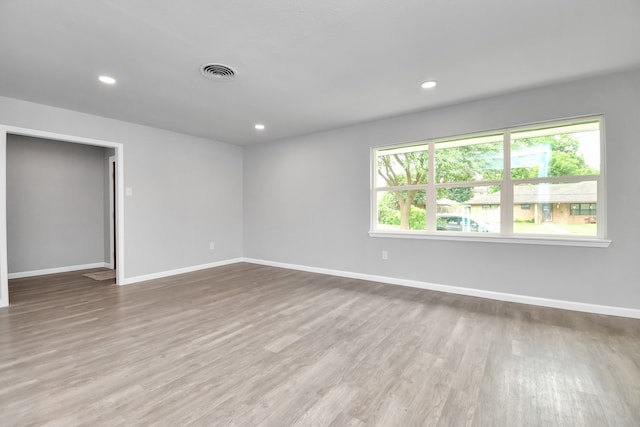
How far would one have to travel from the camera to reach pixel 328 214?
202 inches

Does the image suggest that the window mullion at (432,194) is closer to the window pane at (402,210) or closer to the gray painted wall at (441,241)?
the window pane at (402,210)

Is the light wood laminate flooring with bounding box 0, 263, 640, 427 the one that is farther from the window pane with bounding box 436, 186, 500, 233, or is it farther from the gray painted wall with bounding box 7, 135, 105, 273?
the gray painted wall with bounding box 7, 135, 105, 273

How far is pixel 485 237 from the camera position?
12.2ft

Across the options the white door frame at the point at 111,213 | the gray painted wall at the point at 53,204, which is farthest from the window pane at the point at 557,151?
the gray painted wall at the point at 53,204

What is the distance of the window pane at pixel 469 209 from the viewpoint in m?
3.74

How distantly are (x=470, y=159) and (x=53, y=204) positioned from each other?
7300 millimetres

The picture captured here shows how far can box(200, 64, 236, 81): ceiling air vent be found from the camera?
9.01ft

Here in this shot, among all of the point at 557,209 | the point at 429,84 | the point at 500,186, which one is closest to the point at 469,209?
the point at 500,186

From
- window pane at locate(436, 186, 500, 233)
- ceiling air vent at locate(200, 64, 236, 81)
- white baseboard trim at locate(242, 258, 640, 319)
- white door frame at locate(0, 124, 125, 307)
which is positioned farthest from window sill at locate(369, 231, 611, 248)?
white door frame at locate(0, 124, 125, 307)

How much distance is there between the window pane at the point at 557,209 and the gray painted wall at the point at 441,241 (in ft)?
0.61

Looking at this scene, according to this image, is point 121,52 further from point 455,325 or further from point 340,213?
point 455,325

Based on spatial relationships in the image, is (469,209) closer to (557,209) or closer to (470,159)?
(470,159)

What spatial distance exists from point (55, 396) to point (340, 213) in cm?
397

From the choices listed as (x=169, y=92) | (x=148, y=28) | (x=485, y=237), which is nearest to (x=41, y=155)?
(x=169, y=92)
